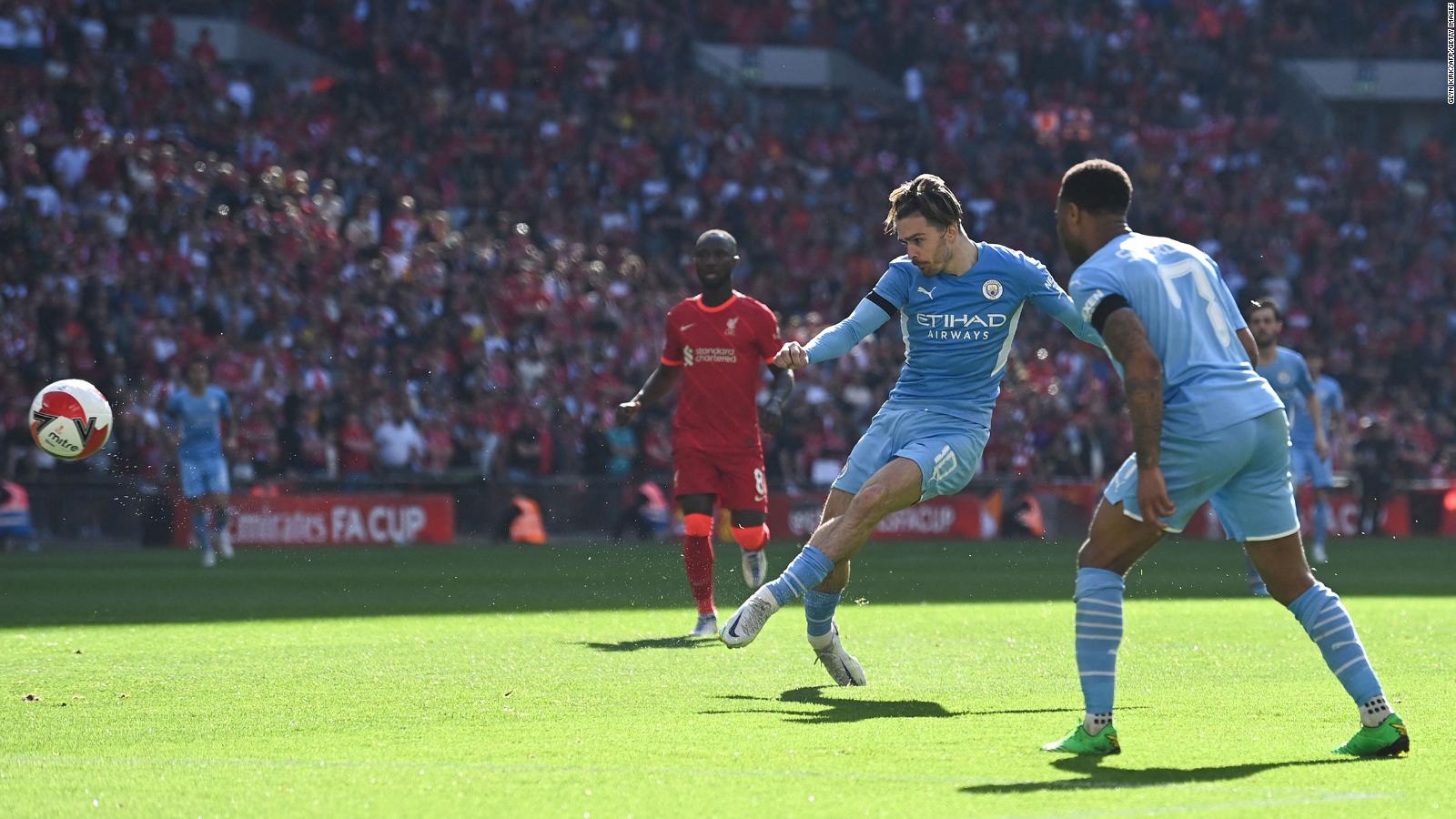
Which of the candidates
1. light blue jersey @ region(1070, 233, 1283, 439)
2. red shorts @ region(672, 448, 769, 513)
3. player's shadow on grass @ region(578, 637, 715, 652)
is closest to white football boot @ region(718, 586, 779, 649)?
→ light blue jersey @ region(1070, 233, 1283, 439)

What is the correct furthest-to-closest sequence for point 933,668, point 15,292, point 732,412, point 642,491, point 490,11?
1. point 490,11
2. point 642,491
3. point 15,292
4. point 732,412
5. point 933,668

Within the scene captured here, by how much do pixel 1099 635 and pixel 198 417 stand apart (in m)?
16.6

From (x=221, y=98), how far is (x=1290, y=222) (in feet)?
65.8

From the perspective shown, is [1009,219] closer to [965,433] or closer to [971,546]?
[971,546]

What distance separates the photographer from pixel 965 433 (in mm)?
9914

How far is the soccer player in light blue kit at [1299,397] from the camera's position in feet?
54.6

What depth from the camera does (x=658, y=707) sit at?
9.09 m

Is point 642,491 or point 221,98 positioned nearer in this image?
point 642,491

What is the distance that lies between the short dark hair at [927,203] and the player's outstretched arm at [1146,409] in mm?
2590

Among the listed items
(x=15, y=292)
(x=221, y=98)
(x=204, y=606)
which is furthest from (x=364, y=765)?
(x=221, y=98)

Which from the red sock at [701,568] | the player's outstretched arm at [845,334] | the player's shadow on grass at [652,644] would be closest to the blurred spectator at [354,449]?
the red sock at [701,568]

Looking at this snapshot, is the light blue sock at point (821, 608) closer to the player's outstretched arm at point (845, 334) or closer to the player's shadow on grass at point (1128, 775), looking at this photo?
the player's outstretched arm at point (845, 334)

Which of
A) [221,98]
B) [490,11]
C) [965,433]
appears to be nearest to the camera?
[965,433]

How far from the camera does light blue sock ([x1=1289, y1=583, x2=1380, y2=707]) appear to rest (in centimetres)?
743
